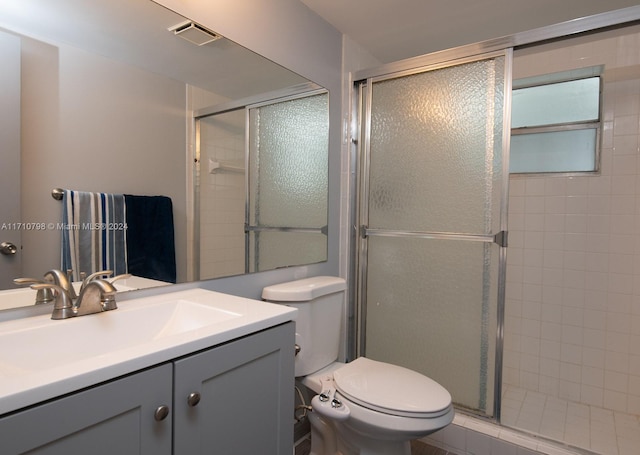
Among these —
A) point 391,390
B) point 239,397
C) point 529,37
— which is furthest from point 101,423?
point 529,37

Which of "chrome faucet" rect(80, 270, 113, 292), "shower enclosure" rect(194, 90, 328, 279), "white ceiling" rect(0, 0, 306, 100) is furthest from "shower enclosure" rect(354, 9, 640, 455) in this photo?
"chrome faucet" rect(80, 270, 113, 292)

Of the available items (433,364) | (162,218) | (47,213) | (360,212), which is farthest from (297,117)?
(433,364)

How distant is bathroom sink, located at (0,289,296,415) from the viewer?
59 centimetres

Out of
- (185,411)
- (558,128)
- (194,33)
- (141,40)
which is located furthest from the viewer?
(558,128)

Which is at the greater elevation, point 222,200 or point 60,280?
point 222,200

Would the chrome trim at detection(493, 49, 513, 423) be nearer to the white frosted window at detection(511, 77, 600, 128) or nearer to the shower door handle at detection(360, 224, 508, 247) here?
the shower door handle at detection(360, 224, 508, 247)

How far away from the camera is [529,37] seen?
157 cm

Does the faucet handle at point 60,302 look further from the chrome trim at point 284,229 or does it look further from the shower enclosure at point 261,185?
the chrome trim at point 284,229

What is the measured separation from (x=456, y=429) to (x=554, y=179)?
1.62 meters

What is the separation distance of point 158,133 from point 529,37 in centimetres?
158

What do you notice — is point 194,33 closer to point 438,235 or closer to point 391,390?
point 438,235

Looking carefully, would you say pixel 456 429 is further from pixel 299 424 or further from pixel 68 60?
pixel 68 60

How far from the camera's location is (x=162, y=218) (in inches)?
50.6

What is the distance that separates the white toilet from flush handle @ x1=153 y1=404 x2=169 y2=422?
0.73m
